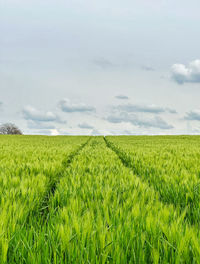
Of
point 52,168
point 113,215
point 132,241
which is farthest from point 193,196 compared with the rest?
point 52,168

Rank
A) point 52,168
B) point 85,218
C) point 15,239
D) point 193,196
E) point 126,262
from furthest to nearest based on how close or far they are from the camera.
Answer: point 52,168
point 193,196
point 85,218
point 15,239
point 126,262

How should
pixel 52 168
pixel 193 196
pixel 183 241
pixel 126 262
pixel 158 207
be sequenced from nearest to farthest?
pixel 126 262
pixel 183 241
pixel 158 207
pixel 193 196
pixel 52 168

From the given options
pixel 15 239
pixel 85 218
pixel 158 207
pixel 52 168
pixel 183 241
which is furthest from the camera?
pixel 52 168

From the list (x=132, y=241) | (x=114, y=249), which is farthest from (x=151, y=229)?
(x=114, y=249)

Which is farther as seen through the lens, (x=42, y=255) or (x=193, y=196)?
(x=193, y=196)

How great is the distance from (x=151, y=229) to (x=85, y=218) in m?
0.54

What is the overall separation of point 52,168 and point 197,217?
320 cm

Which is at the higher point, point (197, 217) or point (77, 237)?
point (77, 237)

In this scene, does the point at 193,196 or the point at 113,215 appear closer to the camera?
the point at 113,215

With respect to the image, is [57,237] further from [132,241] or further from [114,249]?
[132,241]

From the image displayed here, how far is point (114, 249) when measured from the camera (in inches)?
55.6

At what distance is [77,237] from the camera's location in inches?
58.4

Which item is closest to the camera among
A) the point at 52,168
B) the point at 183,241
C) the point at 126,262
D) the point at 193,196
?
the point at 126,262

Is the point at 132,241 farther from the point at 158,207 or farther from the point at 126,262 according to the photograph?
the point at 158,207
